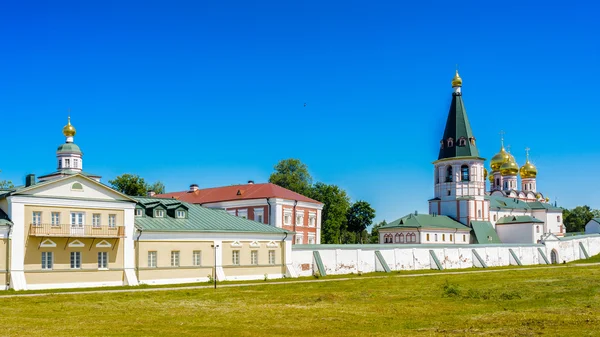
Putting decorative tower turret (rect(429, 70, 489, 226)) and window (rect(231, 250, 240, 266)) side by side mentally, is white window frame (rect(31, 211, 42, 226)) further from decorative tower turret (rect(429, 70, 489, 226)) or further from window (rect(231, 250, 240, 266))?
decorative tower turret (rect(429, 70, 489, 226))

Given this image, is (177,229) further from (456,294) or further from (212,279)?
(456,294)

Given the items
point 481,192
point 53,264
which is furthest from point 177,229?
point 481,192

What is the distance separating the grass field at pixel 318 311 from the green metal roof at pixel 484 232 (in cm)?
4485

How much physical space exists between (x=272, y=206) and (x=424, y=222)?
22.4 metres

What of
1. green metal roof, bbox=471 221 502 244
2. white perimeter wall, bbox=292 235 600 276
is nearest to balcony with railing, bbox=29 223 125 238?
white perimeter wall, bbox=292 235 600 276

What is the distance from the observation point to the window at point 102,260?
36688 millimetres

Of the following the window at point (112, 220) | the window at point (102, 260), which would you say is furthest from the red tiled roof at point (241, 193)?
the window at point (102, 260)

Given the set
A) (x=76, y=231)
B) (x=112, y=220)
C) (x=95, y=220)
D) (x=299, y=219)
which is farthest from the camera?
(x=299, y=219)

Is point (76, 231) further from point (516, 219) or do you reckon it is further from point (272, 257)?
point (516, 219)

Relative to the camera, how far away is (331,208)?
86.6 metres

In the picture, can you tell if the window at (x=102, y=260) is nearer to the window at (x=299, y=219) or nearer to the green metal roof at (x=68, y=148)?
the green metal roof at (x=68, y=148)

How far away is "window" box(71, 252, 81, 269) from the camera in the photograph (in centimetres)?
3566

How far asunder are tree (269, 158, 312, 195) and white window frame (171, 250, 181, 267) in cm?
4945

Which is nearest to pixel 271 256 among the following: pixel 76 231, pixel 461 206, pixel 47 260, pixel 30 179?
pixel 76 231
